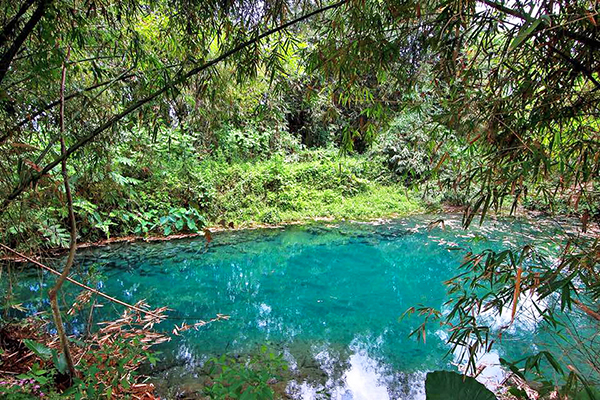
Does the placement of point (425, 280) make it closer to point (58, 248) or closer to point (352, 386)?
point (352, 386)

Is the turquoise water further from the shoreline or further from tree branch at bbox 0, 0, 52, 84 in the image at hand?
tree branch at bbox 0, 0, 52, 84

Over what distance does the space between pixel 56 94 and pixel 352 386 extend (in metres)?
2.57

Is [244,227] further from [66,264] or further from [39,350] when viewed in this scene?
[66,264]

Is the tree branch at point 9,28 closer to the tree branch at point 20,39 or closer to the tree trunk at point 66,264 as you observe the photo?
the tree branch at point 20,39

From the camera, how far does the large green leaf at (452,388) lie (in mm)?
1229

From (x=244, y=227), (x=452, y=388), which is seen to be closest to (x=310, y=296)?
(x=452, y=388)

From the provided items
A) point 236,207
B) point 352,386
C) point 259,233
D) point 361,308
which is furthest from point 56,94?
point 236,207

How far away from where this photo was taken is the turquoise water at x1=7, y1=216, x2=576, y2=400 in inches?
92.7

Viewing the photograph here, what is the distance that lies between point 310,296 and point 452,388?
254 centimetres

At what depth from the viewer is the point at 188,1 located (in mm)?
1617

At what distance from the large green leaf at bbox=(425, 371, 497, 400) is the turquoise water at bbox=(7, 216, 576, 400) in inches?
20.9

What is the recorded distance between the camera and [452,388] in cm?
125

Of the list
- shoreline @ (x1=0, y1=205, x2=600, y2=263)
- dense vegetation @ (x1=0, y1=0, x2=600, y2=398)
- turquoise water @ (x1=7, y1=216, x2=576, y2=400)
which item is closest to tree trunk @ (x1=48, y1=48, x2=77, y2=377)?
dense vegetation @ (x1=0, y1=0, x2=600, y2=398)

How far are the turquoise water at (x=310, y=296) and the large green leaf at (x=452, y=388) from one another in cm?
53
